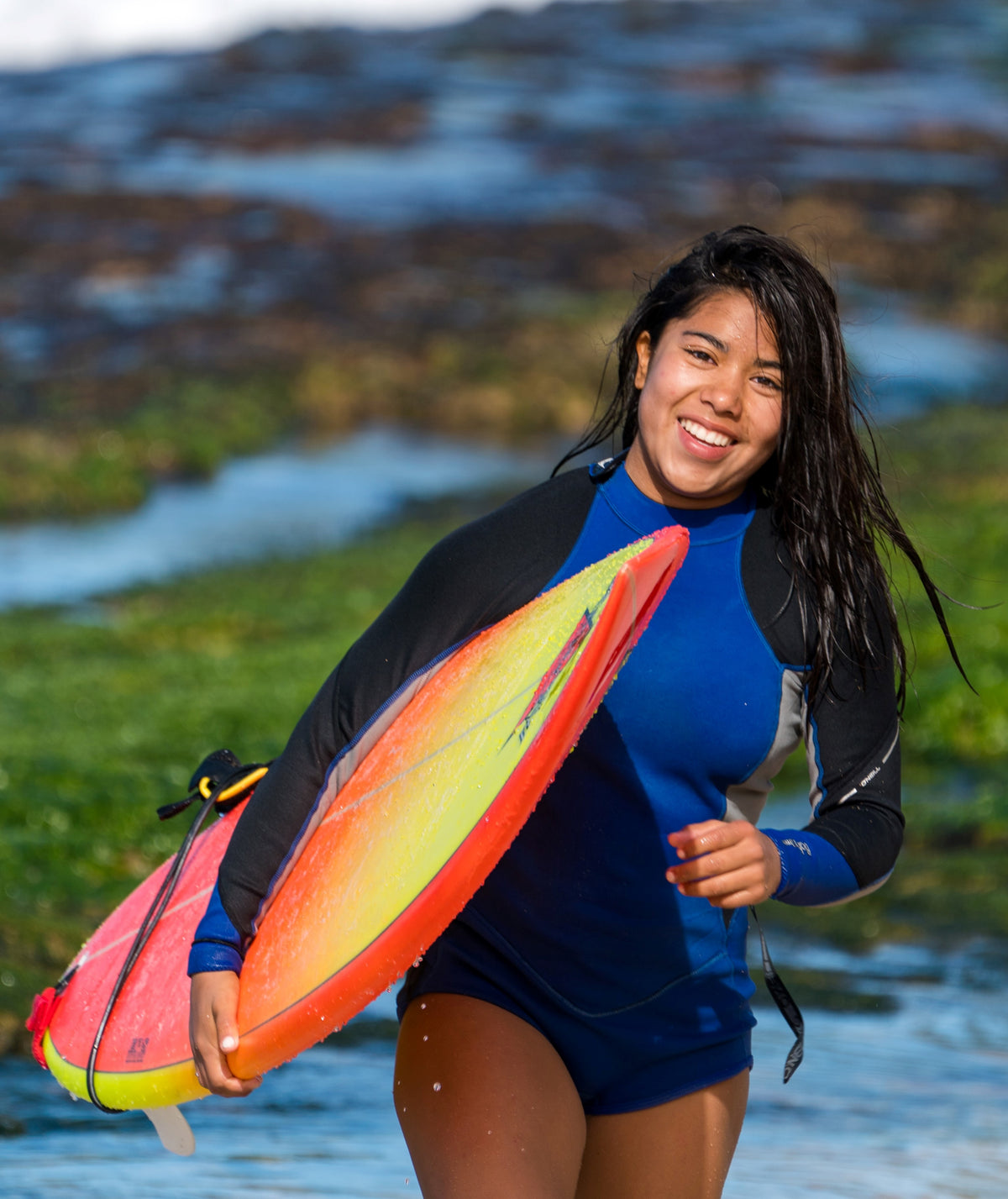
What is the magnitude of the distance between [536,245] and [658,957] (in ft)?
160

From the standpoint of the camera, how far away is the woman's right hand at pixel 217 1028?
2676mm

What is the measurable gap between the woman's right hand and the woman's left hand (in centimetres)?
75

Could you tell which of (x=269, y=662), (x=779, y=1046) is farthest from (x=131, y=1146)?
(x=269, y=662)

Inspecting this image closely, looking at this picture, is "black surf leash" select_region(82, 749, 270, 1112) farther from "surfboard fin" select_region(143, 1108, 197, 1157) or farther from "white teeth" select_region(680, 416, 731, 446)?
"white teeth" select_region(680, 416, 731, 446)

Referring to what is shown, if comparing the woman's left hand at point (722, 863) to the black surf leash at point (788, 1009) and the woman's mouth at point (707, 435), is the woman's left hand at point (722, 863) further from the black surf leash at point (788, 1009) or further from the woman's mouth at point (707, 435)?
the woman's mouth at point (707, 435)

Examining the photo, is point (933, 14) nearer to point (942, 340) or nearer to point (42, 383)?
point (942, 340)

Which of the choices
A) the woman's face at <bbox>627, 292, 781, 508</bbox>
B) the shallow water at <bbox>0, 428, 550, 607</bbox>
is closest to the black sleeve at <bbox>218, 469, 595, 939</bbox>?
the woman's face at <bbox>627, 292, 781, 508</bbox>

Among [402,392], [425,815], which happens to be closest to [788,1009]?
[425,815]

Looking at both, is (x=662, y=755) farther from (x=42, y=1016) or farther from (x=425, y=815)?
(x=42, y=1016)

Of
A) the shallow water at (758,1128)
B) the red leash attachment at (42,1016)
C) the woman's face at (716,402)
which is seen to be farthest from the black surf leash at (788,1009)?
the shallow water at (758,1128)

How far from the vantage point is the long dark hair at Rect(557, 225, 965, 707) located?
111 inches

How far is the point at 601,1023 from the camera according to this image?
9.21 ft

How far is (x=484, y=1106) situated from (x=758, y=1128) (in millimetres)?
3063

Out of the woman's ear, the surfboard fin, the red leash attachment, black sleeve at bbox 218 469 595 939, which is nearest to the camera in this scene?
black sleeve at bbox 218 469 595 939
